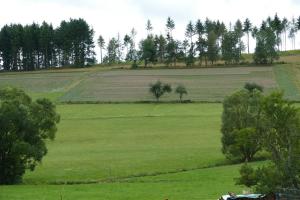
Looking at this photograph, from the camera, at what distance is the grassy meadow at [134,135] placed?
45.7 meters

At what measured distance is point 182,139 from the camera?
265 ft

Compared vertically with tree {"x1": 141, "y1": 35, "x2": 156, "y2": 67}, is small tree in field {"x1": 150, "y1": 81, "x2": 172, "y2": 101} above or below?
below

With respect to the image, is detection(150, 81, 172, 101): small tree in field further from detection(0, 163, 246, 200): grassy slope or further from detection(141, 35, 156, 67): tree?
detection(0, 163, 246, 200): grassy slope

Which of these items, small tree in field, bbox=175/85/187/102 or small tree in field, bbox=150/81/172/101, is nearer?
small tree in field, bbox=175/85/187/102

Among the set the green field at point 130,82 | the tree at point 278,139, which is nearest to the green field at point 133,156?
the tree at point 278,139

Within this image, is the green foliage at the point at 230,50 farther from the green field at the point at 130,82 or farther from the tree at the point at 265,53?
the green field at the point at 130,82

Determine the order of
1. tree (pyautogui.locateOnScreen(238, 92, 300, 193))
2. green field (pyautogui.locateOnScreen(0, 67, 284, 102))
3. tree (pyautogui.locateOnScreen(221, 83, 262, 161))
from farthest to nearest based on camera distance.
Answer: green field (pyautogui.locateOnScreen(0, 67, 284, 102)) → tree (pyautogui.locateOnScreen(221, 83, 262, 161)) → tree (pyautogui.locateOnScreen(238, 92, 300, 193))

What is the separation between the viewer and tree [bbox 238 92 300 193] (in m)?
29.0

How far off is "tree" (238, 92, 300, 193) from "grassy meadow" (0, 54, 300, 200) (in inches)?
327

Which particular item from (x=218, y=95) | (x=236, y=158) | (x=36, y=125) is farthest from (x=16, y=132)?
(x=218, y=95)

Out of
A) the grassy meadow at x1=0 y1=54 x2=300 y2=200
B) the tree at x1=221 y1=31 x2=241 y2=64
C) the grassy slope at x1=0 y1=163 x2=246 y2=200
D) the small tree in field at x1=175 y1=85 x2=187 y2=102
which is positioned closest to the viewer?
the grassy slope at x1=0 y1=163 x2=246 y2=200

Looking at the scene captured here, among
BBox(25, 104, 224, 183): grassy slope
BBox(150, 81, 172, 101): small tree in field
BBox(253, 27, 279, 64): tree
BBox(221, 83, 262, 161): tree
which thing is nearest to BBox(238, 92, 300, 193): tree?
BBox(25, 104, 224, 183): grassy slope

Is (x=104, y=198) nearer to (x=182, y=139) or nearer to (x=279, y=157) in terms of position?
(x=279, y=157)

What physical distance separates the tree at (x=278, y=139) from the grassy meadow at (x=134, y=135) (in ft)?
27.2
